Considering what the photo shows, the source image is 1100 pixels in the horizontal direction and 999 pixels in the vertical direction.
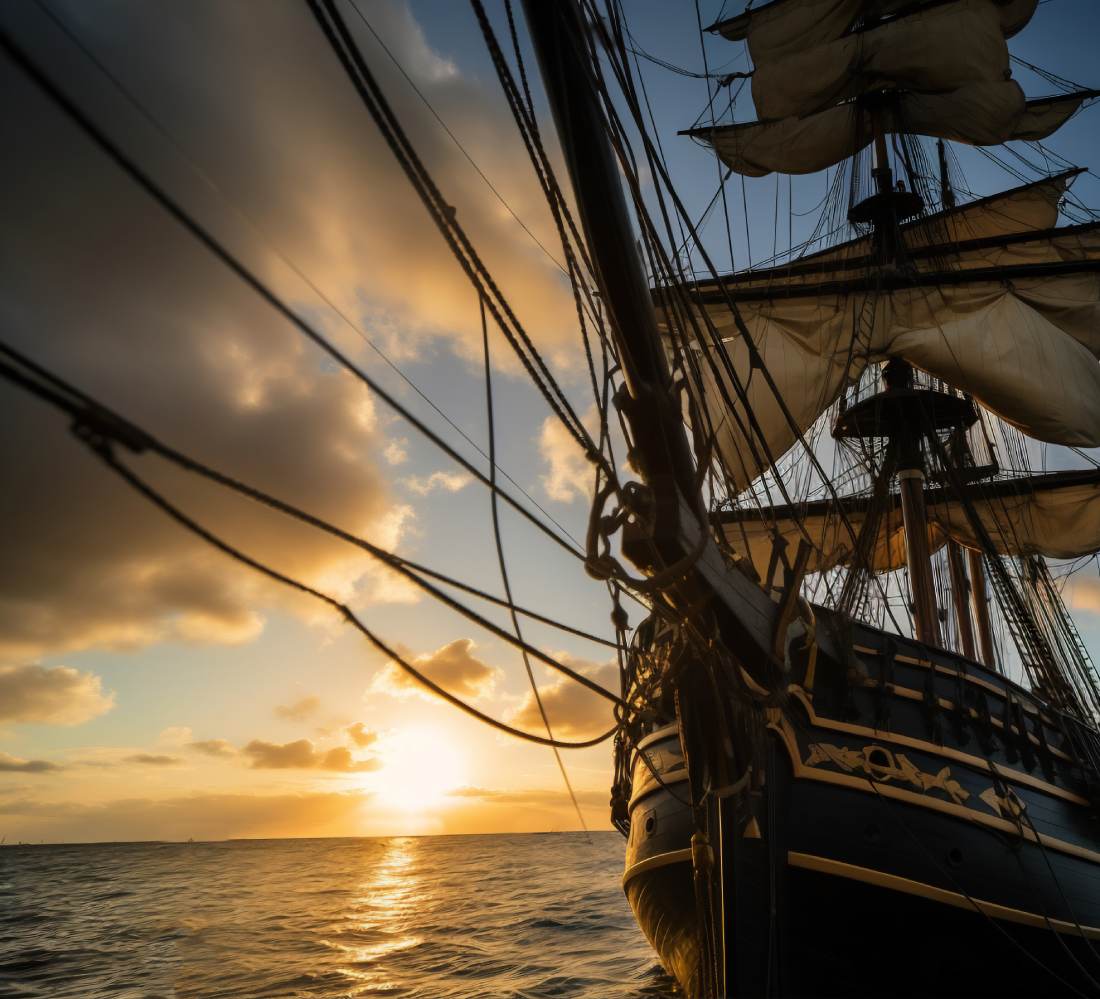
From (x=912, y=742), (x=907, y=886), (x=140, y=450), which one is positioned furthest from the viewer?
(x=912, y=742)

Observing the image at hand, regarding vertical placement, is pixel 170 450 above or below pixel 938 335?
below

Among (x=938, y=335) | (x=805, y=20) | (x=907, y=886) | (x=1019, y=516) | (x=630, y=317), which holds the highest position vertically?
A: (x=805, y=20)

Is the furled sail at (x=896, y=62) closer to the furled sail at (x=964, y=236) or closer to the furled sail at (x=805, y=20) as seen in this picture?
the furled sail at (x=805, y=20)

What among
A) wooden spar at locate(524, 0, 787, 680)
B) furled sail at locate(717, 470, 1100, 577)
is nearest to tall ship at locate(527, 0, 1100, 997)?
wooden spar at locate(524, 0, 787, 680)

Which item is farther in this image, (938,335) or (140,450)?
(938,335)

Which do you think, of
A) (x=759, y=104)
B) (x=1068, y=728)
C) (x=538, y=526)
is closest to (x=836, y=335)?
(x=759, y=104)

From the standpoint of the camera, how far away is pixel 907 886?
516 centimetres

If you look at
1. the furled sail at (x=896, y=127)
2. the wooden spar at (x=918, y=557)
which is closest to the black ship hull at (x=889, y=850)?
the wooden spar at (x=918, y=557)

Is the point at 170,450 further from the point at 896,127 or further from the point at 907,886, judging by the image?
the point at 896,127

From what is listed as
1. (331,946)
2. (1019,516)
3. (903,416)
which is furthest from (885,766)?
(1019,516)

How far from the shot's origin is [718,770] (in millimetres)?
4508

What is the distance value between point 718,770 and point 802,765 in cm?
118

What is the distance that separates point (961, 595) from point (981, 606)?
2124mm

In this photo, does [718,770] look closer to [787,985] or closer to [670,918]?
[787,985]
